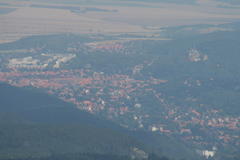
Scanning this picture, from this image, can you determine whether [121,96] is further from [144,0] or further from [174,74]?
[144,0]

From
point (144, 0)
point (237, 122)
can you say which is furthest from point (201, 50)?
point (144, 0)

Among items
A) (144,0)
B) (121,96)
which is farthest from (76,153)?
(144,0)

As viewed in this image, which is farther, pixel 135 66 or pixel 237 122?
pixel 135 66

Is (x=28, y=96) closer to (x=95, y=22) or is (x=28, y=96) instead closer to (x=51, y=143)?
(x=51, y=143)

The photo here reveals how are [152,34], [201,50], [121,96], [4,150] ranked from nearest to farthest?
1. [4,150]
2. [121,96]
3. [201,50]
4. [152,34]

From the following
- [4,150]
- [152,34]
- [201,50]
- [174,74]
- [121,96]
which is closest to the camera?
[4,150]

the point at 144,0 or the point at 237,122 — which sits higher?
the point at 237,122

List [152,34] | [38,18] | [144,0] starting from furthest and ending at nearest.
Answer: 1. [144,0]
2. [38,18]
3. [152,34]

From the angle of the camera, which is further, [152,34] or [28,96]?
[152,34]

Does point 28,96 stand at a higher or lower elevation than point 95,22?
higher
